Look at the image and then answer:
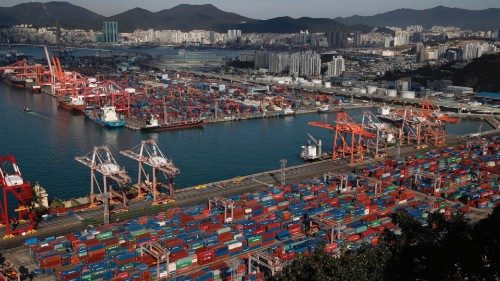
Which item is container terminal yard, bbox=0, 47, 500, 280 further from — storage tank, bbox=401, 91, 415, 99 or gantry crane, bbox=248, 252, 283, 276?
storage tank, bbox=401, 91, 415, 99

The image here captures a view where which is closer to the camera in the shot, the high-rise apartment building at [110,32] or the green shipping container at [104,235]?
the green shipping container at [104,235]

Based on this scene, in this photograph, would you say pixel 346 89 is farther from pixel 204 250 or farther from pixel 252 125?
pixel 204 250

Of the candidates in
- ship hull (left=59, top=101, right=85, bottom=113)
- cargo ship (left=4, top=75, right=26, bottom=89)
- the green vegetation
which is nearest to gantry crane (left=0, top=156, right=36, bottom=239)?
the green vegetation

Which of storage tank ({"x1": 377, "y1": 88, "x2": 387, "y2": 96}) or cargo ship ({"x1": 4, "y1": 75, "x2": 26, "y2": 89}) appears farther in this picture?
cargo ship ({"x1": 4, "y1": 75, "x2": 26, "y2": 89})

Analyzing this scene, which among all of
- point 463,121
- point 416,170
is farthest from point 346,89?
point 416,170

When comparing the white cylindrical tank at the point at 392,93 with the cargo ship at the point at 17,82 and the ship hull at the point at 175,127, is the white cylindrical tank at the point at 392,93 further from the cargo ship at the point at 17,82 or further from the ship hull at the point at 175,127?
the cargo ship at the point at 17,82

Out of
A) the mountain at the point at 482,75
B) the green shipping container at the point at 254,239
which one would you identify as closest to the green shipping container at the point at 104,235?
the green shipping container at the point at 254,239
